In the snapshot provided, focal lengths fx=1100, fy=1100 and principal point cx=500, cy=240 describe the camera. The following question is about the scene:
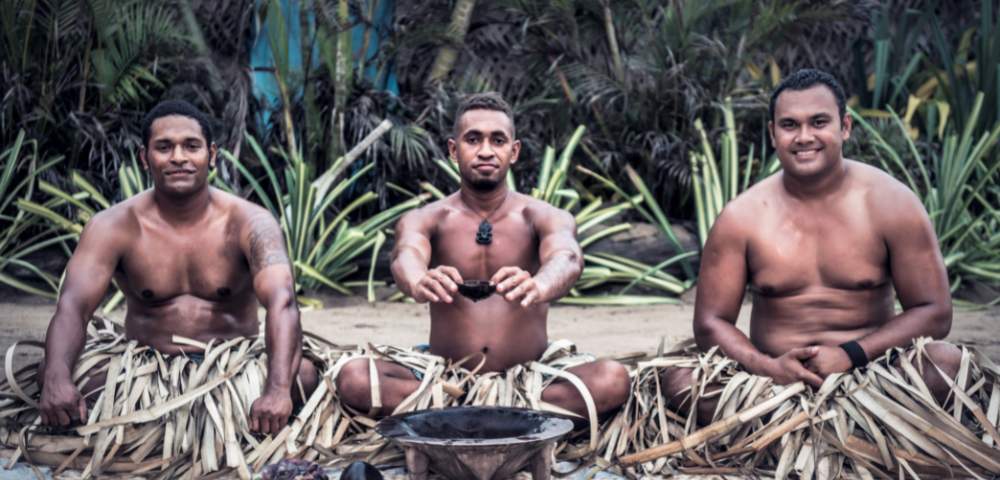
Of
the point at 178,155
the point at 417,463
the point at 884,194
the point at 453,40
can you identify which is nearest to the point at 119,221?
the point at 178,155

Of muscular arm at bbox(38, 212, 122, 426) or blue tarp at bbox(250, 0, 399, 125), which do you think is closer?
muscular arm at bbox(38, 212, 122, 426)

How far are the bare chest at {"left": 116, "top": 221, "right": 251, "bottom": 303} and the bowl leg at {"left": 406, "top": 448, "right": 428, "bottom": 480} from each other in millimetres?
1107

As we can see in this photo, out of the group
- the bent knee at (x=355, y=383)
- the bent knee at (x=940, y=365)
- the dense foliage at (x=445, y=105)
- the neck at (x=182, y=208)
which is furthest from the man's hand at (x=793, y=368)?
the dense foliage at (x=445, y=105)

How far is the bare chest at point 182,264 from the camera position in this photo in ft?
11.2

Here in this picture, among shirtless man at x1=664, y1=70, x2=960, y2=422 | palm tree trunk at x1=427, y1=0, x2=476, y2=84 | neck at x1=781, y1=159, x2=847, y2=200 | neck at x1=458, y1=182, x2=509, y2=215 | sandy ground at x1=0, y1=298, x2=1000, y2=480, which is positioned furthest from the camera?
palm tree trunk at x1=427, y1=0, x2=476, y2=84

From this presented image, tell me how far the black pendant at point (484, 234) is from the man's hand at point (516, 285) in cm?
44

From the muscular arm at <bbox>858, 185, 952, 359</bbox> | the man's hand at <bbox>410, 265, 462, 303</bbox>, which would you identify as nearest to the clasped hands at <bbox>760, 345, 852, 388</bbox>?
the muscular arm at <bbox>858, 185, 952, 359</bbox>

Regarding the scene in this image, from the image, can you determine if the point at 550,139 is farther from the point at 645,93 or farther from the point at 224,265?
the point at 224,265

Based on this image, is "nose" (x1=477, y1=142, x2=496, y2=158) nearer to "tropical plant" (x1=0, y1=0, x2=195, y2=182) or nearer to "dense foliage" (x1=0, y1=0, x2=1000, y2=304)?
"dense foliage" (x1=0, y1=0, x2=1000, y2=304)

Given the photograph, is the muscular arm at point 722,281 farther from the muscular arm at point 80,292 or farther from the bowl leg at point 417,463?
the muscular arm at point 80,292

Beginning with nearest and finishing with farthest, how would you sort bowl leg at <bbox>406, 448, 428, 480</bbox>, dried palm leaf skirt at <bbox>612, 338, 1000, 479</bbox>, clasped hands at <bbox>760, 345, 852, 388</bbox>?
bowl leg at <bbox>406, 448, 428, 480</bbox>, dried palm leaf skirt at <bbox>612, 338, 1000, 479</bbox>, clasped hands at <bbox>760, 345, 852, 388</bbox>

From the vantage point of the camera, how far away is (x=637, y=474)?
115 inches

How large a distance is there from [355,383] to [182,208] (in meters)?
0.81

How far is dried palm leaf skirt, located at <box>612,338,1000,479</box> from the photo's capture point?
2.82 m
